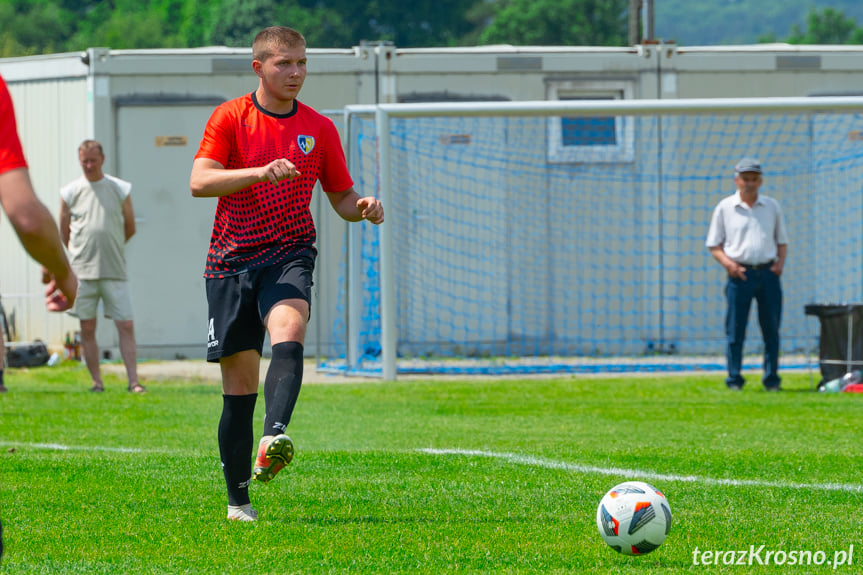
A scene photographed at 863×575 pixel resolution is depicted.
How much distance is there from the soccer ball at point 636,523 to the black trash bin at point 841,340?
7.64 m

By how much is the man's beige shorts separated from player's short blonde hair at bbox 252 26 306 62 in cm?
652

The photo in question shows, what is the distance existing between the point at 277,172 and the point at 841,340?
824 centimetres

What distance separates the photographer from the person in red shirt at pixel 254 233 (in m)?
5.17

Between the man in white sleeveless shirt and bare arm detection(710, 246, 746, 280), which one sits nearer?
the man in white sleeveless shirt

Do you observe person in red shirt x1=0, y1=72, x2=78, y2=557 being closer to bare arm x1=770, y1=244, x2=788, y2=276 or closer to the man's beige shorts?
the man's beige shorts

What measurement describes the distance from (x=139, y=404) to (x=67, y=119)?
20.7ft

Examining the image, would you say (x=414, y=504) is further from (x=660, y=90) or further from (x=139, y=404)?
(x=660, y=90)

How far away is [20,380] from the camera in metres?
12.9

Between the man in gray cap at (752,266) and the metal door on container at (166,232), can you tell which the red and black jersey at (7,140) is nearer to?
the man in gray cap at (752,266)

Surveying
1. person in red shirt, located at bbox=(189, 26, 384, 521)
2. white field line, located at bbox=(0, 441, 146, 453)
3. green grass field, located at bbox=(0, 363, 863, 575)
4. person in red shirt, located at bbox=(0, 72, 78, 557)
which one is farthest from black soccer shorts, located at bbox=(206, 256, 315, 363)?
white field line, located at bbox=(0, 441, 146, 453)

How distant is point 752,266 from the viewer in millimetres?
11719

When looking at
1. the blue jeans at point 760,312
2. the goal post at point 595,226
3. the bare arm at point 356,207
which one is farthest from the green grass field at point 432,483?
the goal post at point 595,226

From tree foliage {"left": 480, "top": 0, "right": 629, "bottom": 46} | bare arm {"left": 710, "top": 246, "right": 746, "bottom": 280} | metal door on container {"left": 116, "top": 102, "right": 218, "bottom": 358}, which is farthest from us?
tree foliage {"left": 480, "top": 0, "right": 629, "bottom": 46}

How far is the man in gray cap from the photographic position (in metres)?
11.7
